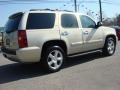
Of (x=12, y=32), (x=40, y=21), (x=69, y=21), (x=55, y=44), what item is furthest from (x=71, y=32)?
(x=12, y=32)

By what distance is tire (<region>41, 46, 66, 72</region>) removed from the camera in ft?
25.3

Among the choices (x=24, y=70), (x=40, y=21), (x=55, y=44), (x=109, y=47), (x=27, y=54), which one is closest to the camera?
(x=27, y=54)

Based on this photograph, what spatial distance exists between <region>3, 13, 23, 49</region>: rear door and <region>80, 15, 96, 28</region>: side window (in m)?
2.48

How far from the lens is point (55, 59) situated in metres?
8.00

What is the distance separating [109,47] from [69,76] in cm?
378

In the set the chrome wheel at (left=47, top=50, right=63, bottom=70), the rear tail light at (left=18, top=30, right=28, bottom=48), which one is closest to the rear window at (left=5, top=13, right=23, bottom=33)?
the rear tail light at (left=18, top=30, right=28, bottom=48)

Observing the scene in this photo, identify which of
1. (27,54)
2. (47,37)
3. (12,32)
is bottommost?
(27,54)

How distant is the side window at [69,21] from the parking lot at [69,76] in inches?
54.0

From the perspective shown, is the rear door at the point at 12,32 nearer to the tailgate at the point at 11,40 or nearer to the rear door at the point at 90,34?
the tailgate at the point at 11,40

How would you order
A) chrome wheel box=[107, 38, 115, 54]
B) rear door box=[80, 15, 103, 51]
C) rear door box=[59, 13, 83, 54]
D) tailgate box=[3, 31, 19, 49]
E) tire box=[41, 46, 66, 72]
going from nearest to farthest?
tailgate box=[3, 31, 19, 49] < tire box=[41, 46, 66, 72] < rear door box=[59, 13, 83, 54] < rear door box=[80, 15, 103, 51] < chrome wheel box=[107, 38, 115, 54]

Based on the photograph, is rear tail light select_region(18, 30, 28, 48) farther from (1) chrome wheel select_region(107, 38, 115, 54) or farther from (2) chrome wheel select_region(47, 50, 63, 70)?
(1) chrome wheel select_region(107, 38, 115, 54)

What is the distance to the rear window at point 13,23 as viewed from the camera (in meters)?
7.62

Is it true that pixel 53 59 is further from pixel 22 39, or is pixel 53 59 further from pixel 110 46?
pixel 110 46

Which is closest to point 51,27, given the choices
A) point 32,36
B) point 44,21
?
point 44,21
